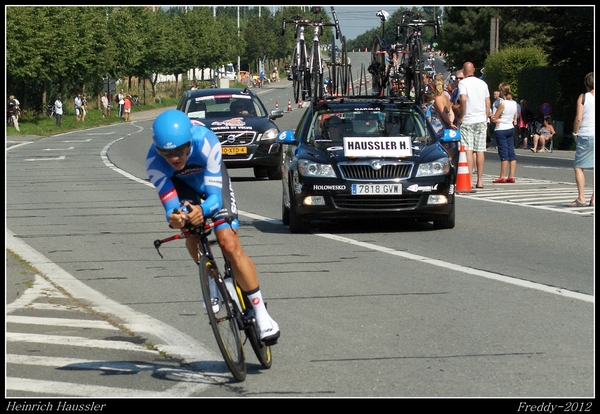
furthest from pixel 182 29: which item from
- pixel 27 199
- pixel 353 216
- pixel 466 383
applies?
pixel 466 383

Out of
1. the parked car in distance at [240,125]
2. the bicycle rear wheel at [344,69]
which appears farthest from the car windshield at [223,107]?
the bicycle rear wheel at [344,69]

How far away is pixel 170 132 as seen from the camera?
6.01 meters

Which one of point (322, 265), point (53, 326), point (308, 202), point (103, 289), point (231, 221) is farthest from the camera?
point (308, 202)

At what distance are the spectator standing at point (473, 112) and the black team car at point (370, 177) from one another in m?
4.93

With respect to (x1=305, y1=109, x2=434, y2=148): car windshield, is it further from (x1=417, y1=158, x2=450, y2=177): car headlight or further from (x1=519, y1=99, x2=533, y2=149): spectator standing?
(x1=519, y1=99, x2=533, y2=149): spectator standing

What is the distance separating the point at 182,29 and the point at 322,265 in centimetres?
10530

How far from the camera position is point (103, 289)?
32.2ft

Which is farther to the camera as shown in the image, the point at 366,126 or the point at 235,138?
the point at 235,138

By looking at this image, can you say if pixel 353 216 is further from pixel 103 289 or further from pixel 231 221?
pixel 231 221

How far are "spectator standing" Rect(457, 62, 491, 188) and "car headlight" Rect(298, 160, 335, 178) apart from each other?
6.06 meters

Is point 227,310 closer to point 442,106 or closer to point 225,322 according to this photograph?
point 225,322

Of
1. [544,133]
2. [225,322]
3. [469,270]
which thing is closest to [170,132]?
[225,322]

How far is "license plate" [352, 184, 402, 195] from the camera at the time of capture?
42.0ft

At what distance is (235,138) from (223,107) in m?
1.37
